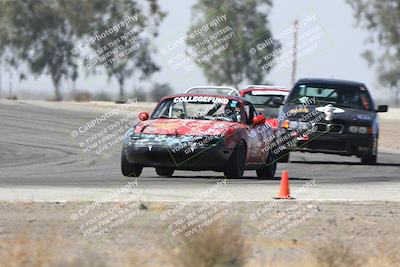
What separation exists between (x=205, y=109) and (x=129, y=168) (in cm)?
169

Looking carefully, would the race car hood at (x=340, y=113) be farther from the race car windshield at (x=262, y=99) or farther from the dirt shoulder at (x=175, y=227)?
the dirt shoulder at (x=175, y=227)

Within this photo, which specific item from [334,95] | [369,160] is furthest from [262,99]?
[334,95]

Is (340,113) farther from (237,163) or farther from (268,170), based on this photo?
(237,163)

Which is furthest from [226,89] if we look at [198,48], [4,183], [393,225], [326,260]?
[198,48]

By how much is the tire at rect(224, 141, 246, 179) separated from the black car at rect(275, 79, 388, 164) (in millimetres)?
4489

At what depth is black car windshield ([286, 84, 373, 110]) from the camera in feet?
75.2

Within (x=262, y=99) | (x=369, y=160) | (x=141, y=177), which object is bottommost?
(x=262, y=99)

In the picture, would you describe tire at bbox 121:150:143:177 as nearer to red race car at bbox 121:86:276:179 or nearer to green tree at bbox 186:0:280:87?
red race car at bbox 121:86:276:179

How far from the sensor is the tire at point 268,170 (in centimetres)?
1898

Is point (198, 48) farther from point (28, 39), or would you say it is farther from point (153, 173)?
point (153, 173)

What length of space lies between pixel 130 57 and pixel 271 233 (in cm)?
8344

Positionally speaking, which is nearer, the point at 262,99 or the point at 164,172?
the point at 164,172

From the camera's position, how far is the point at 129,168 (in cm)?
1744

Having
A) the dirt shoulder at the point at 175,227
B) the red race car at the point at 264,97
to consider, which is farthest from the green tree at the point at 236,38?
the dirt shoulder at the point at 175,227
